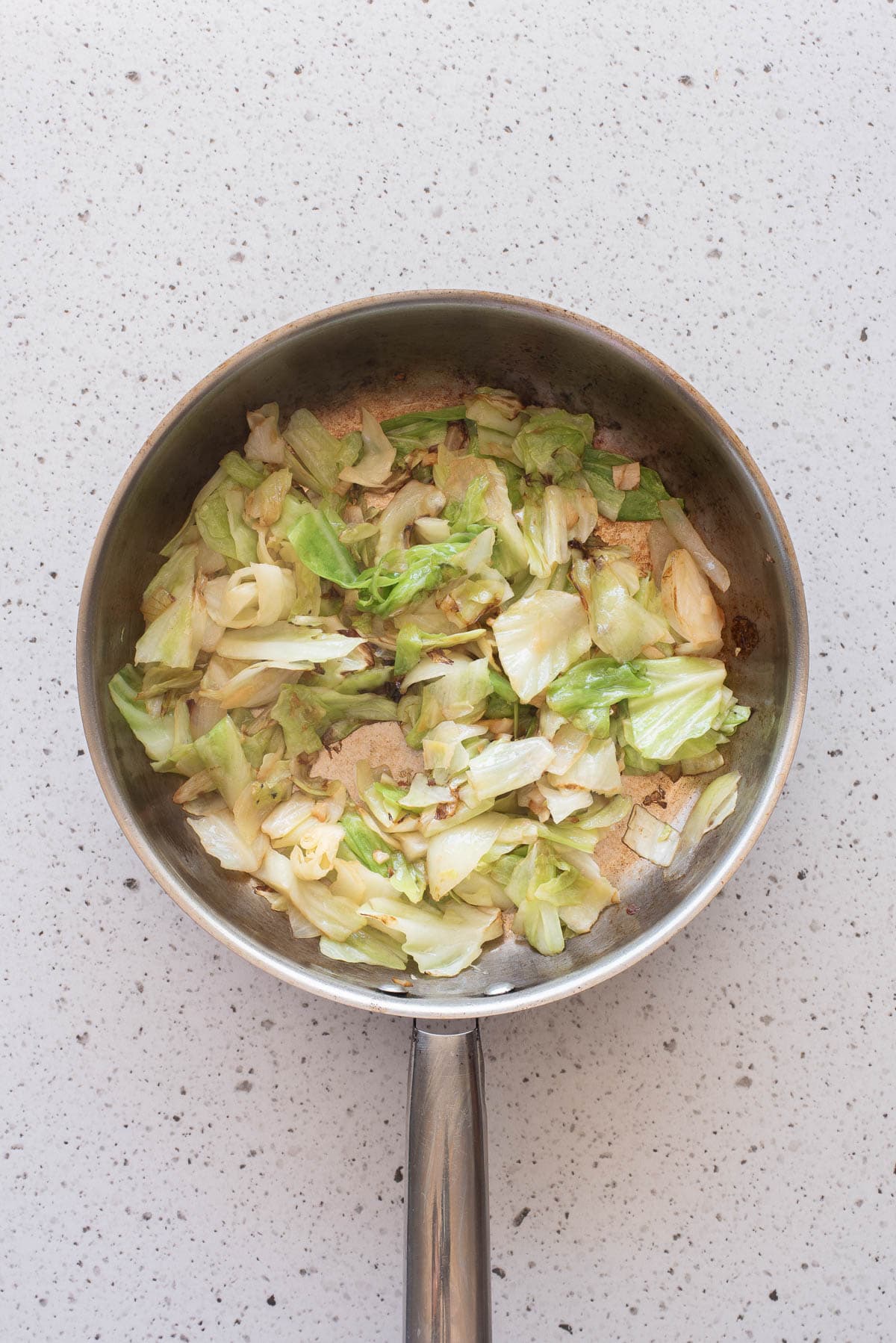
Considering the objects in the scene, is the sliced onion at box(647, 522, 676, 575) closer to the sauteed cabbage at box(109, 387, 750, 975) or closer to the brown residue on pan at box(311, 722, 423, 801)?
the sauteed cabbage at box(109, 387, 750, 975)

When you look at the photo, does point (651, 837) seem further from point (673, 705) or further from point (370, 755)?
point (370, 755)

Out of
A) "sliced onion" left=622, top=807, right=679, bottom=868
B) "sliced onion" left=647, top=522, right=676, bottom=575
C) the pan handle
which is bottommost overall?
the pan handle

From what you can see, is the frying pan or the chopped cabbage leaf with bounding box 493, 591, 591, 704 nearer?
the frying pan

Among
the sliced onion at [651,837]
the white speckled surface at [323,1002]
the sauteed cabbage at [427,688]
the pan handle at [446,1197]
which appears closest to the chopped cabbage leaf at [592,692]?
the sauteed cabbage at [427,688]

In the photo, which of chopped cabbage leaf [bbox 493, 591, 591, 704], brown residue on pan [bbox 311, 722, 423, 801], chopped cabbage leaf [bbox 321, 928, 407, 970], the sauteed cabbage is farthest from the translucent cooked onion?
chopped cabbage leaf [bbox 321, 928, 407, 970]

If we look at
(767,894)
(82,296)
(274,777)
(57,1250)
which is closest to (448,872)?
(274,777)

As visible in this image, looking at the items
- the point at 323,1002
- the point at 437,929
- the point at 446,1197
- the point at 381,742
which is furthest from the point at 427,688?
the point at 446,1197

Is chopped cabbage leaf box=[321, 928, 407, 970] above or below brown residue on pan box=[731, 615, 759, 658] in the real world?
below
